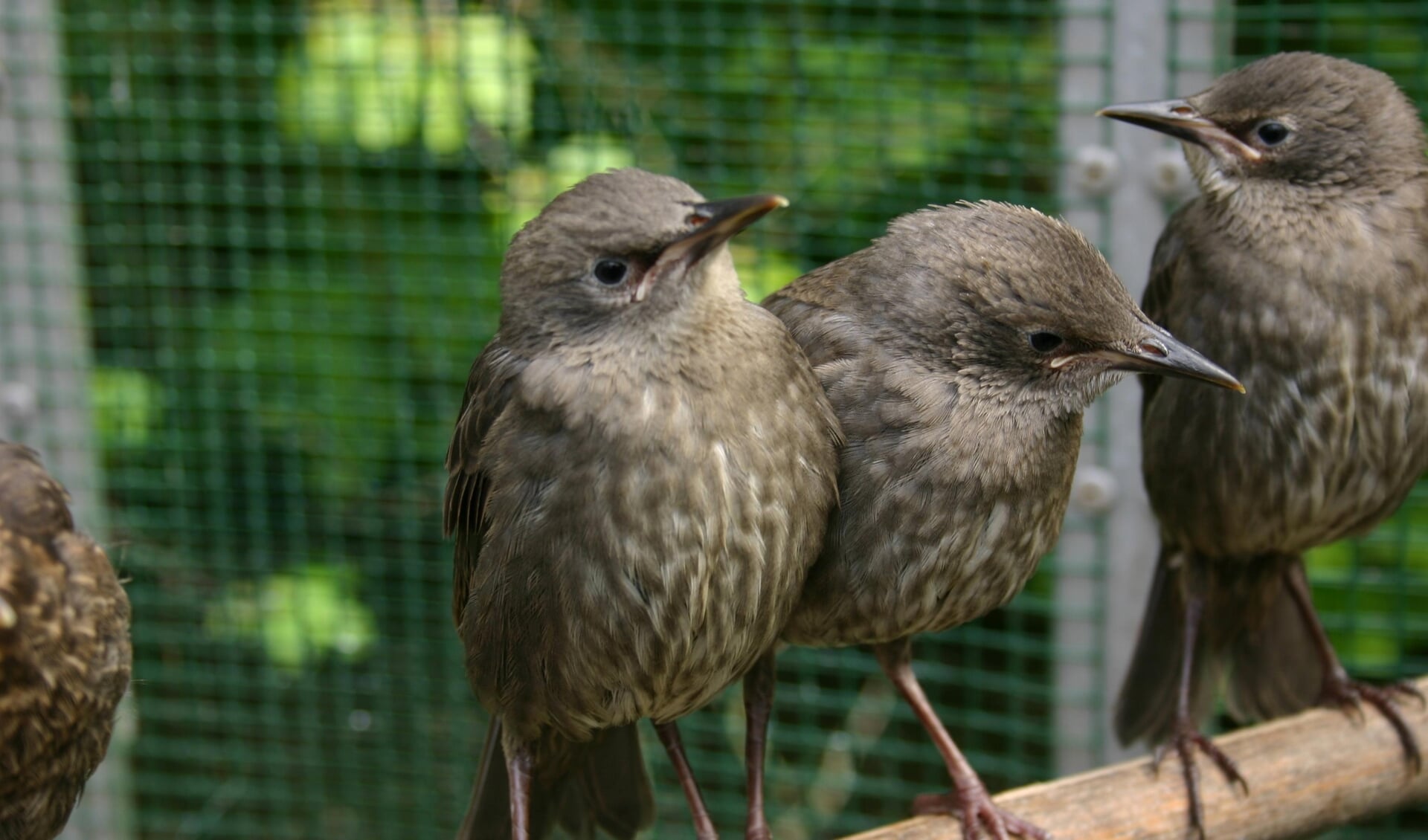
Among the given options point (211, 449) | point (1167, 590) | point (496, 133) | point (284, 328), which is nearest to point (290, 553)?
point (211, 449)

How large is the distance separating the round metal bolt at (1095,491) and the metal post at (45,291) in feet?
9.04

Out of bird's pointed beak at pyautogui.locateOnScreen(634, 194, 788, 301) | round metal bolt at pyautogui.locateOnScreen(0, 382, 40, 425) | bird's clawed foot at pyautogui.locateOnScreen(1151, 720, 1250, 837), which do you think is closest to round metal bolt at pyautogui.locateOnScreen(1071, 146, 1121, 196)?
bird's clawed foot at pyautogui.locateOnScreen(1151, 720, 1250, 837)

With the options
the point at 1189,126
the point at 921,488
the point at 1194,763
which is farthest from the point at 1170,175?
the point at 921,488

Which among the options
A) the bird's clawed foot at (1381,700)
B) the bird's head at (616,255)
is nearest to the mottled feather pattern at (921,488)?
the bird's head at (616,255)

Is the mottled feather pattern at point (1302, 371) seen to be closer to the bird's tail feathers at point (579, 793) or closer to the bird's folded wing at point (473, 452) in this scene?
the bird's tail feathers at point (579, 793)

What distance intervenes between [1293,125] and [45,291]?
356 cm

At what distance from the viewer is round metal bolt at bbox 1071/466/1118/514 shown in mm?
3730

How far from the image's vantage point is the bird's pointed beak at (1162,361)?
190 centimetres

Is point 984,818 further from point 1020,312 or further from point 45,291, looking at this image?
point 45,291

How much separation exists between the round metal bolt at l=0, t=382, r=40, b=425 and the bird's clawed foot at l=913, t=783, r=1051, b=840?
3.17 meters

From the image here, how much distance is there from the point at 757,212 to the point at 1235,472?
1160mm

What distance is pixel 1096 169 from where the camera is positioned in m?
3.65

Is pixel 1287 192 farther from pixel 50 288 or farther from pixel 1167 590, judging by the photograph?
pixel 50 288

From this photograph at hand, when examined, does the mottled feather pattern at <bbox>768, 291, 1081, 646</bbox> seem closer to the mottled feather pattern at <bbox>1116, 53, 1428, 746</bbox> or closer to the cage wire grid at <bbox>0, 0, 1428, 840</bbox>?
the mottled feather pattern at <bbox>1116, 53, 1428, 746</bbox>
